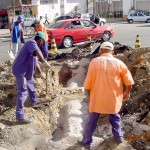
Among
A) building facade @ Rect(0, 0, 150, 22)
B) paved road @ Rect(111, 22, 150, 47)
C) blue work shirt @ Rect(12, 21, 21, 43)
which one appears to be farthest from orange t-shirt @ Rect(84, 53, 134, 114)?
building facade @ Rect(0, 0, 150, 22)

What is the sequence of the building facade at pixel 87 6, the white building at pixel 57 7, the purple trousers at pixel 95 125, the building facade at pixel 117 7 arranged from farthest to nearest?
the building facade at pixel 117 7
the building facade at pixel 87 6
the white building at pixel 57 7
the purple trousers at pixel 95 125

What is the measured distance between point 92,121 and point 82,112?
2.90m

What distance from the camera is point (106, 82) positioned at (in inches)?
220

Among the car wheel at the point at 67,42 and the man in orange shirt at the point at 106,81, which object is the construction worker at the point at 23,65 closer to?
the man in orange shirt at the point at 106,81

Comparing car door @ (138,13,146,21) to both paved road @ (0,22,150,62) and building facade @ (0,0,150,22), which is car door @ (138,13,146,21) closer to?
building facade @ (0,0,150,22)

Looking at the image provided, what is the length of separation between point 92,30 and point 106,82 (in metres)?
15.1

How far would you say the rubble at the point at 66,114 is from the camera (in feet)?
21.6

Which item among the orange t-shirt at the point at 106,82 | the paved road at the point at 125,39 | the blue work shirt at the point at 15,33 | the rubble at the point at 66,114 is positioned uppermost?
the blue work shirt at the point at 15,33

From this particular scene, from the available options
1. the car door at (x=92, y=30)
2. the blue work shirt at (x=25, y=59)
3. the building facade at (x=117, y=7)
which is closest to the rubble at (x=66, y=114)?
the blue work shirt at (x=25, y=59)

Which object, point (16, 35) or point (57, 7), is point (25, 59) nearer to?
point (16, 35)

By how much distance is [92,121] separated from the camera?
19.4ft

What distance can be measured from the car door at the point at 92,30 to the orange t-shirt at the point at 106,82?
1473 cm

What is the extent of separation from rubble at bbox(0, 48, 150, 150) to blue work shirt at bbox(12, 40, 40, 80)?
1028mm

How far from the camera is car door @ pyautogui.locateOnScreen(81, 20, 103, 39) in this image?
20312 millimetres
